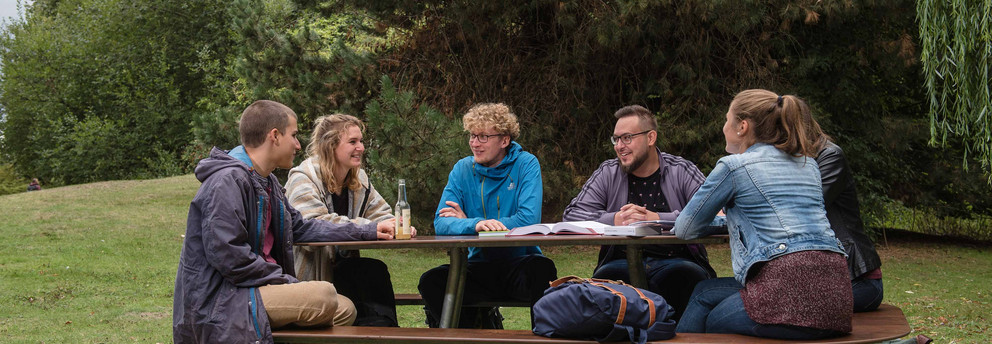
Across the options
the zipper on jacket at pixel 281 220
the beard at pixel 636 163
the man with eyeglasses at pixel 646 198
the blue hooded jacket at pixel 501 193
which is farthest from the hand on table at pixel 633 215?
the zipper on jacket at pixel 281 220

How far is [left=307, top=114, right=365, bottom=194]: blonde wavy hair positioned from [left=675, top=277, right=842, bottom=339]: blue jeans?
216 cm

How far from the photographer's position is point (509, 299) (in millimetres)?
5137

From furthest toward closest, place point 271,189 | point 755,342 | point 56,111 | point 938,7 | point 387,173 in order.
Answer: point 56,111 < point 387,173 < point 938,7 < point 271,189 < point 755,342

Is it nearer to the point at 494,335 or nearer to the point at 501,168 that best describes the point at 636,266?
the point at 494,335

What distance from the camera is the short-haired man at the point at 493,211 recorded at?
16.5 ft

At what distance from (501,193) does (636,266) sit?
113 cm

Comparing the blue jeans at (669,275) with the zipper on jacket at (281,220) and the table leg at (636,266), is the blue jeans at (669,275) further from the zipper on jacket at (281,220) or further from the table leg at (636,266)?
the zipper on jacket at (281,220)

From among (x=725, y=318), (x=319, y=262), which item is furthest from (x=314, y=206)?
(x=725, y=318)

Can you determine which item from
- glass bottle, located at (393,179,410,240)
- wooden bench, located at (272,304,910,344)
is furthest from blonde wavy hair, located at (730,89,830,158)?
glass bottle, located at (393,179,410,240)

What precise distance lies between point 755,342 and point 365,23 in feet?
39.2

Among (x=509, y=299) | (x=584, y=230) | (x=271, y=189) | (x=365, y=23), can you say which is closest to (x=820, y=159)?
(x=584, y=230)

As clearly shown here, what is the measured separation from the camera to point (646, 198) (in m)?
5.22

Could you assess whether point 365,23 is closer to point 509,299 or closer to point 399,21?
point 399,21

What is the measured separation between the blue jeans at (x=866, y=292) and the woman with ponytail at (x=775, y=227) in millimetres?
681
